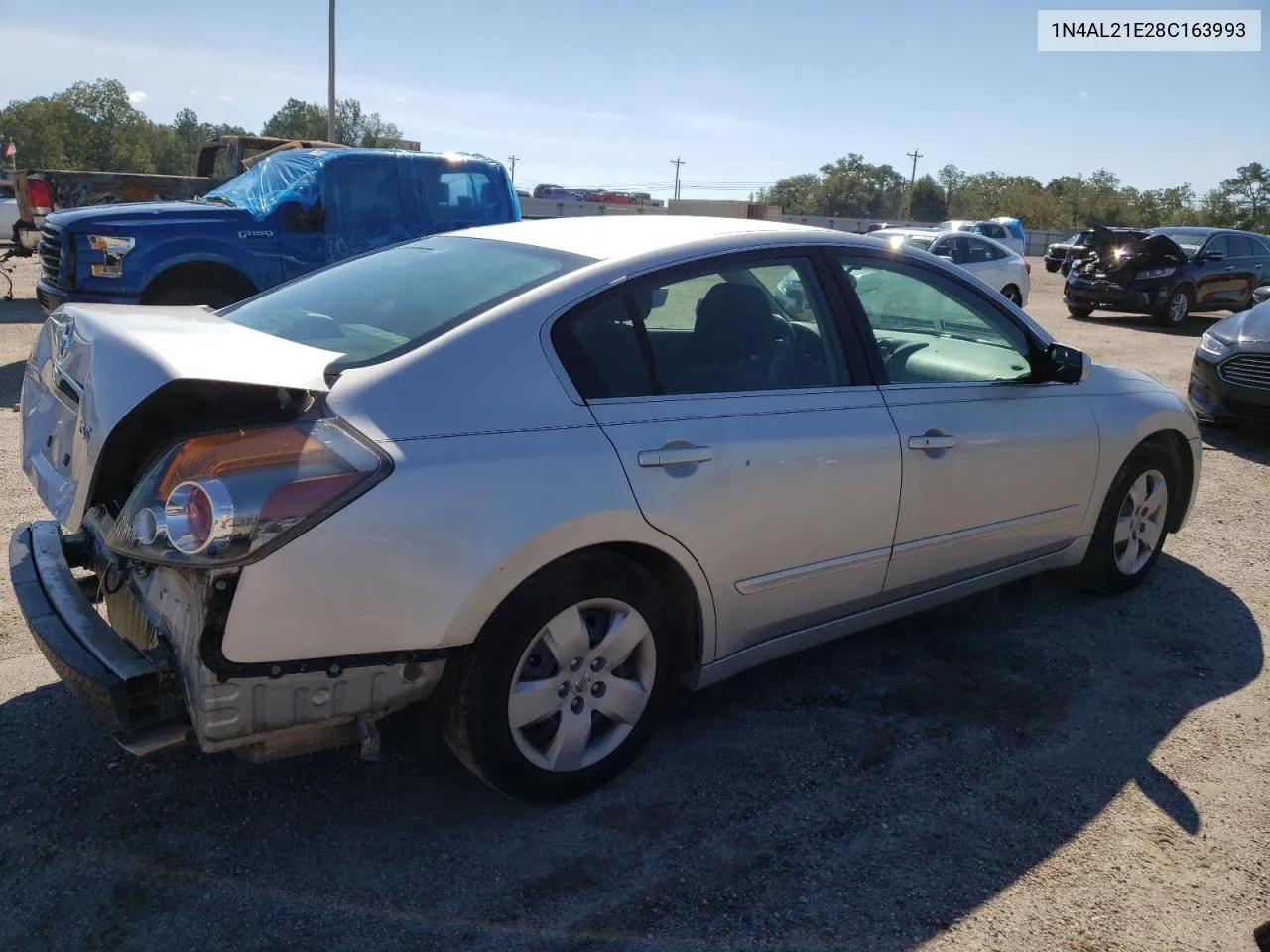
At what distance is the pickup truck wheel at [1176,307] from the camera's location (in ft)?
55.3

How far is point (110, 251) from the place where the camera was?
8148mm

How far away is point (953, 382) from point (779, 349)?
789mm

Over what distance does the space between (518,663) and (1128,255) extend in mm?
17708

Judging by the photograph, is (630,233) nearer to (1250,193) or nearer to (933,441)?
(933,441)

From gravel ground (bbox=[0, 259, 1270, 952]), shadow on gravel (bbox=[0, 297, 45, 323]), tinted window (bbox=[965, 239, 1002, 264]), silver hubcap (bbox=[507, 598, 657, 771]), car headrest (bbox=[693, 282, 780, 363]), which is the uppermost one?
tinted window (bbox=[965, 239, 1002, 264])

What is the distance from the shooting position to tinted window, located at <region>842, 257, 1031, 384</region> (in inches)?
141

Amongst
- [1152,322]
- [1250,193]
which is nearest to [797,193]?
[1250,193]

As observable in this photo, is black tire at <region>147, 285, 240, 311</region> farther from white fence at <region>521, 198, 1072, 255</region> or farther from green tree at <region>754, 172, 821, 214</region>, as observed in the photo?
green tree at <region>754, 172, 821, 214</region>

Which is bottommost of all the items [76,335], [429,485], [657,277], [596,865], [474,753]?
[596,865]

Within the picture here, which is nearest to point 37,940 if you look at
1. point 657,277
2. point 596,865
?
point 596,865

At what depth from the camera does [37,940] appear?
2.22 meters

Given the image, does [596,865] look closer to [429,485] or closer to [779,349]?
[429,485]

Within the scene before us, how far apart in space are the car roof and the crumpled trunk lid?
15.7 m

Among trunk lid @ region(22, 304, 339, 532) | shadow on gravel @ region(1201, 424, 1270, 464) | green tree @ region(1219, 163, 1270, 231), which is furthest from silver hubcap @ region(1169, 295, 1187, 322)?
green tree @ region(1219, 163, 1270, 231)
